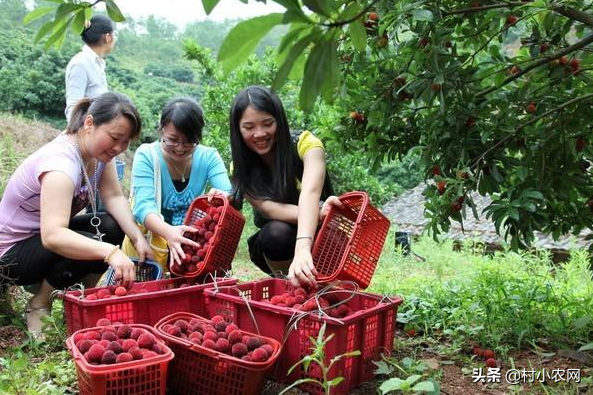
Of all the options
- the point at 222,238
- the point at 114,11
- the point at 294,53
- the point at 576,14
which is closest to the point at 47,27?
the point at 114,11

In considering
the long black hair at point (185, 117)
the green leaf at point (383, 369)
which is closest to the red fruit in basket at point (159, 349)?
the green leaf at point (383, 369)

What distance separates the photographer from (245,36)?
2.57 ft

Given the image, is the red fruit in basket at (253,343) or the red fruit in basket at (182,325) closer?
the red fruit in basket at (253,343)

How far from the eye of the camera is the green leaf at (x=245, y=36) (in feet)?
2.56

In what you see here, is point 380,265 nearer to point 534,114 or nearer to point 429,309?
point 429,309

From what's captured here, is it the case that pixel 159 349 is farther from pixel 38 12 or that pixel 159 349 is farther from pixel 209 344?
pixel 38 12

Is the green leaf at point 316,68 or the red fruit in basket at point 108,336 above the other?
the green leaf at point 316,68

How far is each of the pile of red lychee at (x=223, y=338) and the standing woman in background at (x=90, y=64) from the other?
2.37m

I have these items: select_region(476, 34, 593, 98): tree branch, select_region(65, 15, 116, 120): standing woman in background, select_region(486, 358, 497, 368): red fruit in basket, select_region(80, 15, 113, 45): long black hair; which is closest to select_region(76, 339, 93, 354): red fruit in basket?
select_region(486, 358, 497, 368): red fruit in basket

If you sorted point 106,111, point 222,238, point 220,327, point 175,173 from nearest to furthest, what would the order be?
point 220,327 < point 106,111 < point 222,238 < point 175,173

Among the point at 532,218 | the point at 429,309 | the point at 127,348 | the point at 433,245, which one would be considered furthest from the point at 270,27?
the point at 433,245

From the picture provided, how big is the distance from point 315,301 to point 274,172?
2.65 feet

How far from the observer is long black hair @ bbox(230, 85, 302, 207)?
7.90 feet

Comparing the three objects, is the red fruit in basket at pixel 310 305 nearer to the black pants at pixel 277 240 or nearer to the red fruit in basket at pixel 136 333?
the red fruit in basket at pixel 136 333
